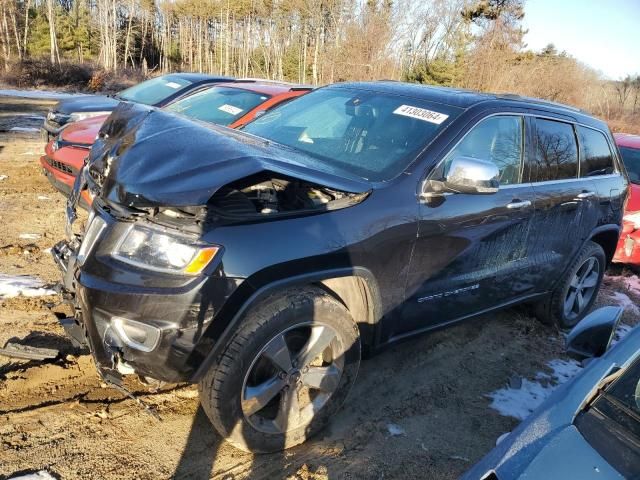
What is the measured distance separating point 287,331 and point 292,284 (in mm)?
248

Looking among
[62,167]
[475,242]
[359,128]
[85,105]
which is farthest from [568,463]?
[85,105]

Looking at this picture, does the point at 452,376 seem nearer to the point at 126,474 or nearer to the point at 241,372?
the point at 241,372

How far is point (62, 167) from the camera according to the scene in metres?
5.01

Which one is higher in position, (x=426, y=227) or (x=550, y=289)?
(x=426, y=227)

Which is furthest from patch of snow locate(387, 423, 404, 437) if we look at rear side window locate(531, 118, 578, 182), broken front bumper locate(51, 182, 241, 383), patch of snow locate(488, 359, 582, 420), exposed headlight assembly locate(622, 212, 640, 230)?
exposed headlight assembly locate(622, 212, 640, 230)

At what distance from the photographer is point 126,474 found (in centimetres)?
245

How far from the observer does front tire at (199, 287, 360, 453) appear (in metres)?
2.37

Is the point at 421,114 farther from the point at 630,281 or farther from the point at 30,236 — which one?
the point at 630,281

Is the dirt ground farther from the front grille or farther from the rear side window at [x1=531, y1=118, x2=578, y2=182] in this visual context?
the rear side window at [x1=531, y1=118, x2=578, y2=182]

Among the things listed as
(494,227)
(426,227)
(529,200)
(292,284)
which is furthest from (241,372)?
(529,200)

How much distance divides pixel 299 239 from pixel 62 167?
3624mm

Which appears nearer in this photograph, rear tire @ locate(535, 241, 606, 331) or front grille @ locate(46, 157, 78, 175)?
rear tire @ locate(535, 241, 606, 331)

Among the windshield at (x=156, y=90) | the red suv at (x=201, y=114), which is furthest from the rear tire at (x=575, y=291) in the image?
the windshield at (x=156, y=90)

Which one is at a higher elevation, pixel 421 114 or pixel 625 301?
pixel 421 114
